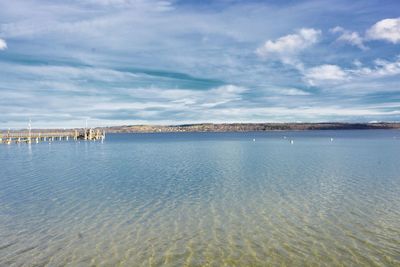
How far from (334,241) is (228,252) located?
4345 mm

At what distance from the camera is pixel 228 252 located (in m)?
12.4

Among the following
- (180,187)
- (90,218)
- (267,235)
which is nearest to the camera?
(267,235)

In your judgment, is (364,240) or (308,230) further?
(308,230)

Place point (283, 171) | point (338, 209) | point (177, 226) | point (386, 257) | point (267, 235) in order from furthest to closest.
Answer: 1. point (283, 171)
2. point (338, 209)
3. point (177, 226)
4. point (267, 235)
5. point (386, 257)

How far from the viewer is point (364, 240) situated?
13.3 m

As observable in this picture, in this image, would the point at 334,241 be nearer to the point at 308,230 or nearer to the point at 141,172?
the point at 308,230

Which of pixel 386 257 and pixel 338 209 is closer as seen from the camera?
pixel 386 257

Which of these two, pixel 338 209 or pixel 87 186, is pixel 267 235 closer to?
pixel 338 209

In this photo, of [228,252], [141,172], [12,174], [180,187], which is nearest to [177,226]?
[228,252]

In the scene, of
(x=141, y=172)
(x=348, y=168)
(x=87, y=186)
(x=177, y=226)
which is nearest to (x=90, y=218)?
(x=177, y=226)

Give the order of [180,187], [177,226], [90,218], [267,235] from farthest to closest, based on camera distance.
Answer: [180,187] < [90,218] < [177,226] < [267,235]

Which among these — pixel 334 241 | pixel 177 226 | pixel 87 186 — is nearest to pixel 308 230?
pixel 334 241

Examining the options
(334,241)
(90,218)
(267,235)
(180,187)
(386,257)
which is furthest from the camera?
(180,187)

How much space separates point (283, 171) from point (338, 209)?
50.7 feet
